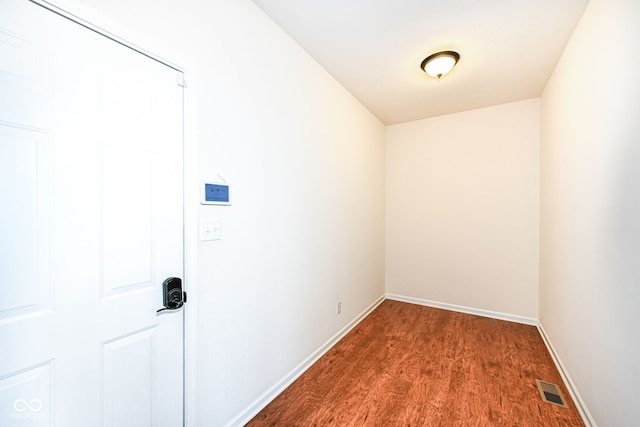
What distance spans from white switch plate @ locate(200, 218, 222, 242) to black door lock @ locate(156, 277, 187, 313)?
247mm

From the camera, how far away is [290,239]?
2.12 m

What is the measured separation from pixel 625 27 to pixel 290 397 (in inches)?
115

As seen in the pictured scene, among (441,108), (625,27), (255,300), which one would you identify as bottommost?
(255,300)

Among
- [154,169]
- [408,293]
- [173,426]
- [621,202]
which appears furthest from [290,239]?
[408,293]

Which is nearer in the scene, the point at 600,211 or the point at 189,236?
the point at 189,236

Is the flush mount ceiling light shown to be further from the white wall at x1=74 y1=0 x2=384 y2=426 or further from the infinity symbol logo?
the infinity symbol logo

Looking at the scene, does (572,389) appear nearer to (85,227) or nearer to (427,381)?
(427,381)

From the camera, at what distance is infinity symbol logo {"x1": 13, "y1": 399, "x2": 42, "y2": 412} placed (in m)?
0.88

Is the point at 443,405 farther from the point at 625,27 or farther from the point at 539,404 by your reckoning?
the point at 625,27

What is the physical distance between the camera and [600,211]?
158 centimetres

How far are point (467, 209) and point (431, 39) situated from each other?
2258 millimetres

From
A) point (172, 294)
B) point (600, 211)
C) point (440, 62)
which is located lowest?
point (172, 294)

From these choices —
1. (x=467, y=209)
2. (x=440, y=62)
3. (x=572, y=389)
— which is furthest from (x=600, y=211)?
(x=467, y=209)

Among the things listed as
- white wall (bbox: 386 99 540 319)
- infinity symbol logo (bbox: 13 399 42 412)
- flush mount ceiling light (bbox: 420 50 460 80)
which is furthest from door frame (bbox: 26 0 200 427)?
white wall (bbox: 386 99 540 319)
